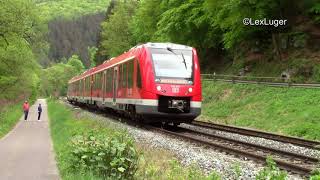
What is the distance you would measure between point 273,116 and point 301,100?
1.59 m

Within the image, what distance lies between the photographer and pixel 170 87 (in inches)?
802

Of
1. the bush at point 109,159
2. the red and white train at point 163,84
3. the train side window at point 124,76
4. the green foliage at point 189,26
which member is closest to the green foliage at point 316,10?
the green foliage at point 189,26

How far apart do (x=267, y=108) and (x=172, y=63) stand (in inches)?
273

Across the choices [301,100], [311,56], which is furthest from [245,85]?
[301,100]

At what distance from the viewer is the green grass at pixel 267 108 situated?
71.4ft

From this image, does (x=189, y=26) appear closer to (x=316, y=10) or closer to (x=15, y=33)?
(x=316, y=10)

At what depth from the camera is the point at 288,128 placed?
2156cm

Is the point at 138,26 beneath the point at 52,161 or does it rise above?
above

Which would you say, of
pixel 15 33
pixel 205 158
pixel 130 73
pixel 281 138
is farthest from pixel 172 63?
pixel 15 33

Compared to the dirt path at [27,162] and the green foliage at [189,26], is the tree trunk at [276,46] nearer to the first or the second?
the green foliage at [189,26]

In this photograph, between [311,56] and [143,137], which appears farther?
[311,56]

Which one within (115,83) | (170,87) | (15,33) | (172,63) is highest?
(15,33)

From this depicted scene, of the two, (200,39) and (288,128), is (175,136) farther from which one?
(200,39)

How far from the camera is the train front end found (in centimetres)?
2025
